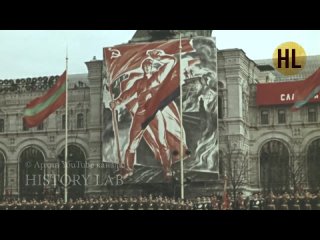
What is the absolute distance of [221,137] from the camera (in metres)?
20.4

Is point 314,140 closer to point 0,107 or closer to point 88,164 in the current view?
point 88,164

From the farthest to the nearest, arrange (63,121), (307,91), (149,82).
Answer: (63,121), (149,82), (307,91)

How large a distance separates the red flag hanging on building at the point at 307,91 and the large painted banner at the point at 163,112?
2308 millimetres

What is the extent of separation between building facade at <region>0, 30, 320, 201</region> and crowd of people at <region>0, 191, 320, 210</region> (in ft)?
0.88

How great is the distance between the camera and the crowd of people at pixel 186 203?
18.9 metres

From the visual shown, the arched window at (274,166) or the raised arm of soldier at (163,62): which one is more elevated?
the raised arm of soldier at (163,62)

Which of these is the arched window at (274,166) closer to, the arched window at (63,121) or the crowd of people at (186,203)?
the crowd of people at (186,203)

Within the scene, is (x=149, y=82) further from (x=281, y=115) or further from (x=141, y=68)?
(x=281, y=115)

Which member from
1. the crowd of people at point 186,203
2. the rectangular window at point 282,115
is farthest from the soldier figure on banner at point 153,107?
the rectangular window at point 282,115

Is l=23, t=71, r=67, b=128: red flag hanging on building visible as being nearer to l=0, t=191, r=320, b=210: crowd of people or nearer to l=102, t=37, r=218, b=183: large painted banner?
l=102, t=37, r=218, b=183: large painted banner

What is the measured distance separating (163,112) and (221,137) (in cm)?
178

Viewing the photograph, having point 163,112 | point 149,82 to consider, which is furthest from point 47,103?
point 163,112

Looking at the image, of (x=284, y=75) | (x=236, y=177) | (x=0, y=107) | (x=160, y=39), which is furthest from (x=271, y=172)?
(x=0, y=107)

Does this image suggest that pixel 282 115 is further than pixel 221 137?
No
